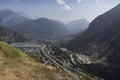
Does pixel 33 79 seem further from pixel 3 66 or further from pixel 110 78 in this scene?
pixel 110 78

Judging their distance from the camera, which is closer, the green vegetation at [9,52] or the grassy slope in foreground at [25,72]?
the grassy slope in foreground at [25,72]

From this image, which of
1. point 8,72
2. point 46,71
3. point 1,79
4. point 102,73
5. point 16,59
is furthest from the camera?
point 102,73

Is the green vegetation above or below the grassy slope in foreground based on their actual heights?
above

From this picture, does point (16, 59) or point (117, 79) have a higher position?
point (16, 59)

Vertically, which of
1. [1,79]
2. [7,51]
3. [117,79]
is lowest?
[117,79]

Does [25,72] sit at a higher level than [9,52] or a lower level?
lower

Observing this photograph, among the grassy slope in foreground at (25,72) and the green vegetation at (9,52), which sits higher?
the green vegetation at (9,52)

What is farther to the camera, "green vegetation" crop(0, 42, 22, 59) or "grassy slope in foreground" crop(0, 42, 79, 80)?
"green vegetation" crop(0, 42, 22, 59)

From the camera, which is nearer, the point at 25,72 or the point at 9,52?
the point at 25,72

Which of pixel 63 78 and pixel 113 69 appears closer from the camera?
pixel 63 78

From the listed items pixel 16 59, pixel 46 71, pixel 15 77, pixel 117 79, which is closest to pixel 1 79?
pixel 15 77

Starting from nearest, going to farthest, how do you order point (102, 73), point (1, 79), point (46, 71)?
point (1, 79), point (46, 71), point (102, 73)
